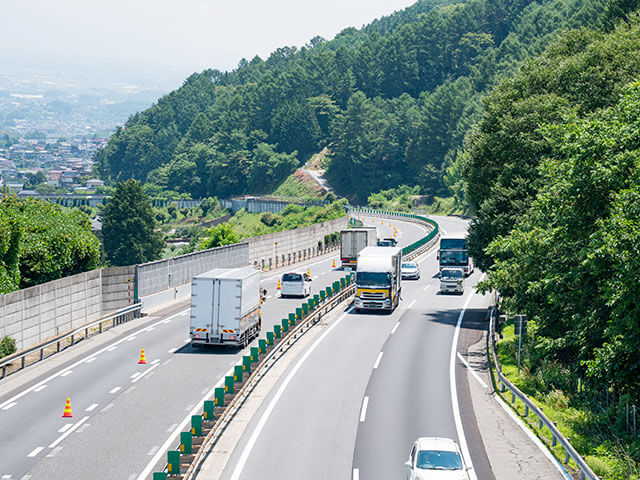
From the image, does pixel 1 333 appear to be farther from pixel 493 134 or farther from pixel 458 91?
pixel 458 91

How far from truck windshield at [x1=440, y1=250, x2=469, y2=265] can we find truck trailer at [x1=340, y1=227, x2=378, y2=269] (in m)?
5.95

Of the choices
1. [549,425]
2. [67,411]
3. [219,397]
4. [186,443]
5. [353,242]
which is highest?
[353,242]

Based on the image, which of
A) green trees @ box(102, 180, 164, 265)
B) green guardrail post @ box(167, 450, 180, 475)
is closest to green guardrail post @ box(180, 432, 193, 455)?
green guardrail post @ box(167, 450, 180, 475)

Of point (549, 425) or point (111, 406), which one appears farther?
point (111, 406)

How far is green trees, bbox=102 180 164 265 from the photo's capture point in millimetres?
110500

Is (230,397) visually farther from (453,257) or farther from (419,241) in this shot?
(419,241)

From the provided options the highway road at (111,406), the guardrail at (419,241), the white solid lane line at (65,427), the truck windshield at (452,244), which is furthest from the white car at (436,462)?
the guardrail at (419,241)

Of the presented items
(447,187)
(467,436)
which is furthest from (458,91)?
(467,436)

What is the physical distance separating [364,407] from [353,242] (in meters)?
39.9

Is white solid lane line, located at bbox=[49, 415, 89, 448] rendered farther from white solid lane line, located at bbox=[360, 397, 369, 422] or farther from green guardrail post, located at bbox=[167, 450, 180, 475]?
white solid lane line, located at bbox=[360, 397, 369, 422]

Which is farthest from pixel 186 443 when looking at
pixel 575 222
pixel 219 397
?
pixel 575 222

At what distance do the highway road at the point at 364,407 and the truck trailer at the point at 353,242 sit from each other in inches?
834

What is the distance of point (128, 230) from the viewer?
11150 centimetres

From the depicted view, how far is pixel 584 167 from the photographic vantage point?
84.6 ft
